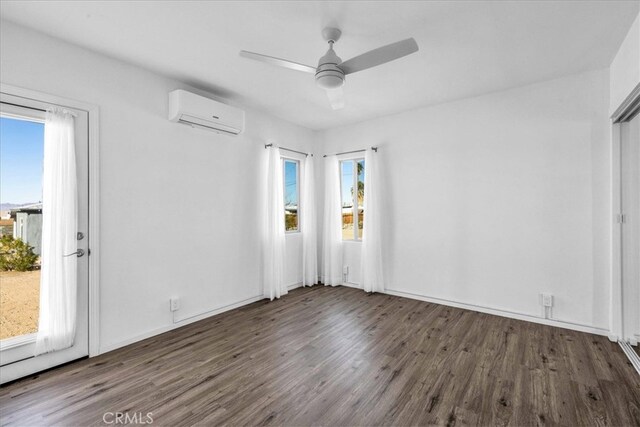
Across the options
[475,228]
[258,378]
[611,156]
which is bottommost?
[258,378]

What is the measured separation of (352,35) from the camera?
7.93ft

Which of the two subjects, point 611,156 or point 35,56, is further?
point 611,156

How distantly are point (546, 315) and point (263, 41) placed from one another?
3.95m

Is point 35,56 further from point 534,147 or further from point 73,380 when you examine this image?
point 534,147

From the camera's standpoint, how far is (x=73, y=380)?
226 cm

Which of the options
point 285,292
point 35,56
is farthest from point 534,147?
point 35,56

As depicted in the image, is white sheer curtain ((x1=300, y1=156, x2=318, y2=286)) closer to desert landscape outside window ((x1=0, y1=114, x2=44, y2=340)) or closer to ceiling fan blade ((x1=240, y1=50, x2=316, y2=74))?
ceiling fan blade ((x1=240, y1=50, x2=316, y2=74))

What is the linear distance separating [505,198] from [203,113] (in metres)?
3.56

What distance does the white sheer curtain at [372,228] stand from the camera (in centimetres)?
451

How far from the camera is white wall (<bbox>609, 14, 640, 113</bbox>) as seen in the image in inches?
88.0

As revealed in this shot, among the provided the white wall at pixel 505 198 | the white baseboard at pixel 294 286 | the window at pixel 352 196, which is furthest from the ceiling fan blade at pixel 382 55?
the white baseboard at pixel 294 286

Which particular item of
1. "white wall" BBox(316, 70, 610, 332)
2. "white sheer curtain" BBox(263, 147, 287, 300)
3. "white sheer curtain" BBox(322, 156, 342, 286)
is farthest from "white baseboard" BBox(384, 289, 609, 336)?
"white sheer curtain" BBox(263, 147, 287, 300)

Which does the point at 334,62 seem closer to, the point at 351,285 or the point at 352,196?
the point at 352,196

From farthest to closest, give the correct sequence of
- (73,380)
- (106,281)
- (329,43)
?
(106,281) < (329,43) < (73,380)
